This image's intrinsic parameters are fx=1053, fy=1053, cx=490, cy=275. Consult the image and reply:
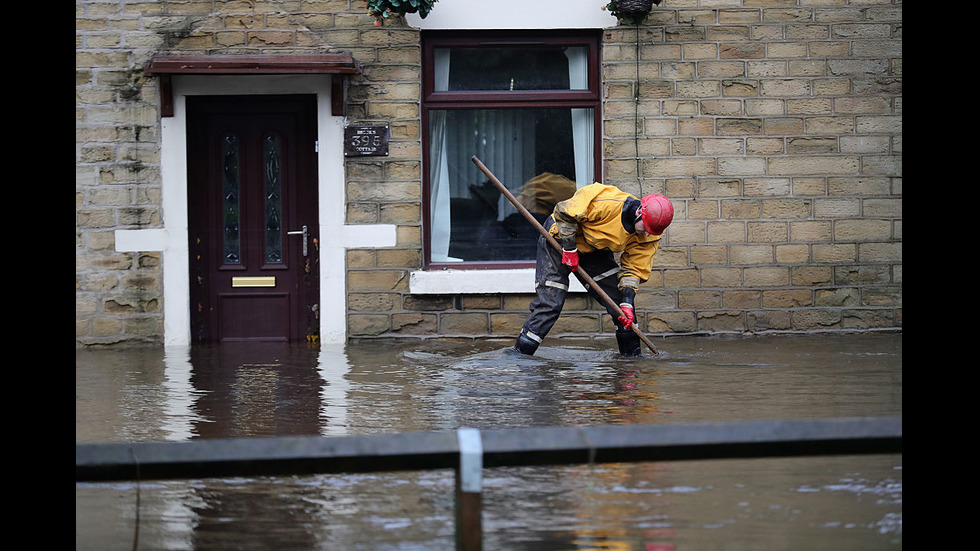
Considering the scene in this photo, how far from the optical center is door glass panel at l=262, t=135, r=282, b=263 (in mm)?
10344

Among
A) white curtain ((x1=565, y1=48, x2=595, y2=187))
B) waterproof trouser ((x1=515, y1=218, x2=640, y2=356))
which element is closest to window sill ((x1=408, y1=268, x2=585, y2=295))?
waterproof trouser ((x1=515, y1=218, x2=640, y2=356))

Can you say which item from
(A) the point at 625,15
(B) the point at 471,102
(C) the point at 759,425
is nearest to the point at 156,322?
(B) the point at 471,102

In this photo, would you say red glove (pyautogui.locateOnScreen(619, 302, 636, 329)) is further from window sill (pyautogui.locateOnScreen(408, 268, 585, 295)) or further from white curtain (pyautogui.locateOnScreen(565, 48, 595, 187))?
white curtain (pyautogui.locateOnScreen(565, 48, 595, 187))

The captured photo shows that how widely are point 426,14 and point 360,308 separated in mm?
2854

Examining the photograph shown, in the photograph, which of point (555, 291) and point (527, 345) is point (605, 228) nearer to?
point (555, 291)

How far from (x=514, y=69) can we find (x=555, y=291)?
2.67 metres

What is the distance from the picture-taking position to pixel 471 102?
1030 cm

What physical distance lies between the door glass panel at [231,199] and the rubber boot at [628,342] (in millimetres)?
3910

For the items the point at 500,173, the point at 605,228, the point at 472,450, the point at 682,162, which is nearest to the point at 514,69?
the point at 500,173

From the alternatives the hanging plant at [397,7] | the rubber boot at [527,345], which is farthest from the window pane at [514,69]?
the rubber boot at [527,345]

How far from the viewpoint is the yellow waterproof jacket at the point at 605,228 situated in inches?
333

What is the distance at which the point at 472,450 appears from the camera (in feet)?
10.4

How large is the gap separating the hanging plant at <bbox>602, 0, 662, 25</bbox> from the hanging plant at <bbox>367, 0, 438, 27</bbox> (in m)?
1.71
